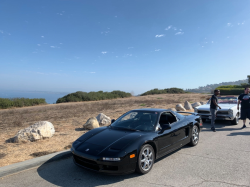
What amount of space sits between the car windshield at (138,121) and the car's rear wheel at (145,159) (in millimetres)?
602

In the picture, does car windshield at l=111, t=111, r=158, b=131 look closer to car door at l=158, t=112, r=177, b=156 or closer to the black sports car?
the black sports car

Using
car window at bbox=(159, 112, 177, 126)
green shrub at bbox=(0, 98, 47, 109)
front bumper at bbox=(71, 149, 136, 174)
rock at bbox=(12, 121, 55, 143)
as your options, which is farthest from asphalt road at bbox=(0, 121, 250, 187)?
green shrub at bbox=(0, 98, 47, 109)

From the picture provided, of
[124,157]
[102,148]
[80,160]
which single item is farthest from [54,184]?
[124,157]

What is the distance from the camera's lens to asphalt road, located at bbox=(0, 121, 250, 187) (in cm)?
367

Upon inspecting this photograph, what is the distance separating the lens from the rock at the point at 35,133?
6.41 m

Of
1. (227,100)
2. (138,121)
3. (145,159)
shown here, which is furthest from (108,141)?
(227,100)

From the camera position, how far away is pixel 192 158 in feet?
16.4

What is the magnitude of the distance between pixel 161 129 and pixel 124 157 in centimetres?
→ 145

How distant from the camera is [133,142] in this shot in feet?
13.0

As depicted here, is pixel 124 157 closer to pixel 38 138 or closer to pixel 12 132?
pixel 38 138

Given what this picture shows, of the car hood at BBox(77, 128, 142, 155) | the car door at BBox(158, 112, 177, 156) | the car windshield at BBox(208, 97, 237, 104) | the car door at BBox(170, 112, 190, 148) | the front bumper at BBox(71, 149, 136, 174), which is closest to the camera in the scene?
the front bumper at BBox(71, 149, 136, 174)

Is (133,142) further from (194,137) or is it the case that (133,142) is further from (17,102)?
(17,102)

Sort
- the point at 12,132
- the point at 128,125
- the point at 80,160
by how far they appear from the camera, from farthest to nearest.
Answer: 1. the point at 12,132
2. the point at 128,125
3. the point at 80,160

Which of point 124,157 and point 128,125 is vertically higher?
point 128,125
